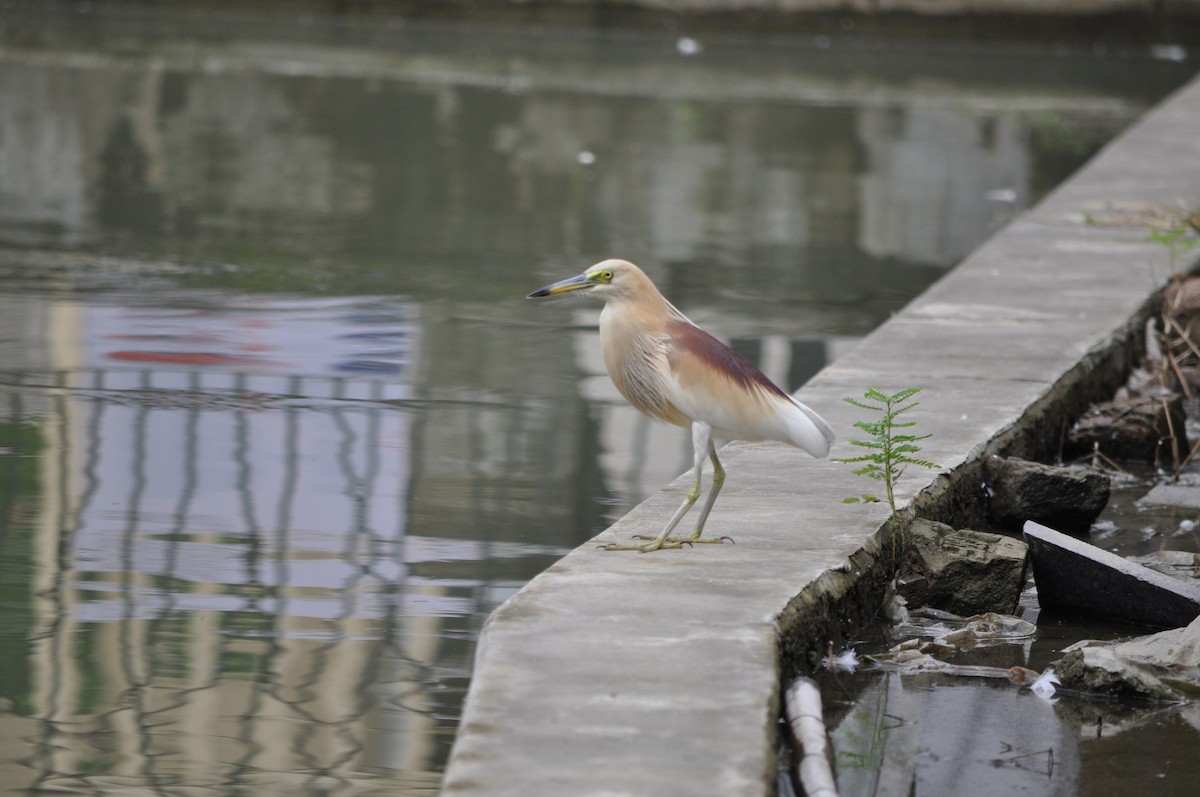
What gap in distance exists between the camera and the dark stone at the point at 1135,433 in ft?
Result: 18.8

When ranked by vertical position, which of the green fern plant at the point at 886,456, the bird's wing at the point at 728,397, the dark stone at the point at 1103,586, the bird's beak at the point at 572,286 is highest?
the bird's beak at the point at 572,286

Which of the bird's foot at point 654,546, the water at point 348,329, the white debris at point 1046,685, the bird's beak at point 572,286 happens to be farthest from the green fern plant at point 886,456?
the water at point 348,329

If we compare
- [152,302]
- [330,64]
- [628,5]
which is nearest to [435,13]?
[628,5]

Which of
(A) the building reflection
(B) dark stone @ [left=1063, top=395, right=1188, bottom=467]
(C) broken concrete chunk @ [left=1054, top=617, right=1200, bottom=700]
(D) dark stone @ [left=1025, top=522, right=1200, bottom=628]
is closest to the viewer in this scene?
(A) the building reflection

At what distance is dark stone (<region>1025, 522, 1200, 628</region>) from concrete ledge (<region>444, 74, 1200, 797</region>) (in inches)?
13.9

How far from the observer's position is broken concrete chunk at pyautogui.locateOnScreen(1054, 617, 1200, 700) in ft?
12.0

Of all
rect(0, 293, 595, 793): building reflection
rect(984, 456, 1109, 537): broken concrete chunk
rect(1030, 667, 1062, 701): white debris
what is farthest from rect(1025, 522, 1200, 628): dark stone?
rect(0, 293, 595, 793): building reflection

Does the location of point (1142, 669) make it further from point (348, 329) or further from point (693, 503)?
point (348, 329)

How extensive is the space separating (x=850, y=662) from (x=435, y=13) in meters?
17.7

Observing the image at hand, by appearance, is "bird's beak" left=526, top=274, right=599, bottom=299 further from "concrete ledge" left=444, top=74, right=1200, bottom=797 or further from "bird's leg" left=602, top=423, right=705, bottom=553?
"concrete ledge" left=444, top=74, right=1200, bottom=797

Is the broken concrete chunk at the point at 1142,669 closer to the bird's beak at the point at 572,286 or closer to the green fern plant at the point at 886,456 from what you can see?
the green fern plant at the point at 886,456

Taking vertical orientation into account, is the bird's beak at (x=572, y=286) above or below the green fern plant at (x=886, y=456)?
above

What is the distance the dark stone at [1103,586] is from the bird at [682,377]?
0.71 meters

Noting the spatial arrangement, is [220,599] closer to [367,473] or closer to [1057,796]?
[367,473]
